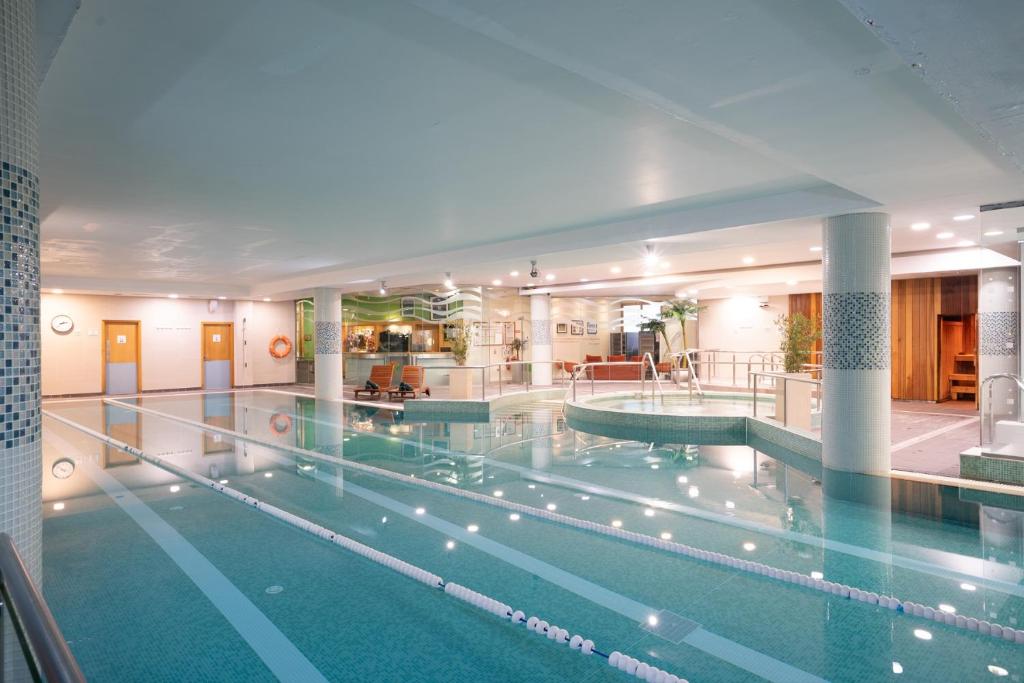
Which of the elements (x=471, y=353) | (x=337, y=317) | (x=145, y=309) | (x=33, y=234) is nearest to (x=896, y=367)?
(x=471, y=353)

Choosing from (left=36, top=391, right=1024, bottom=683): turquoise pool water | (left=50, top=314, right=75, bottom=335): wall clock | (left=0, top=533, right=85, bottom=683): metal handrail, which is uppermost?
(left=50, top=314, right=75, bottom=335): wall clock

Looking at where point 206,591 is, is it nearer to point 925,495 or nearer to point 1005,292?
point 925,495

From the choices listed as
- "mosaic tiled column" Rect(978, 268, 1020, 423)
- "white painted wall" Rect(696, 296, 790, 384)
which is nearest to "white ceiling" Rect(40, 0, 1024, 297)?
"mosaic tiled column" Rect(978, 268, 1020, 423)

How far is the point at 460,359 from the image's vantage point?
14.6 m

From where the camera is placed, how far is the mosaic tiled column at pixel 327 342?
14.5 metres

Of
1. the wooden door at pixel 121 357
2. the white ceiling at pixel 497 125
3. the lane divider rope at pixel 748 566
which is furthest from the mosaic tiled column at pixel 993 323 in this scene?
the wooden door at pixel 121 357

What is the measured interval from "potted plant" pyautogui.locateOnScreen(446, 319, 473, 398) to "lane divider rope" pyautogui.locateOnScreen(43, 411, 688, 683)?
6878 mm

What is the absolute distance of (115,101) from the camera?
384 cm

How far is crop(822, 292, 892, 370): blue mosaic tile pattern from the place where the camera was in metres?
6.15

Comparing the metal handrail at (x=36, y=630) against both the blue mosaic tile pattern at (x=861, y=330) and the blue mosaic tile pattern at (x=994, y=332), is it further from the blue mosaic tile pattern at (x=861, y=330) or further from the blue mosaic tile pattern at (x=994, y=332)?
the blue mosaic tile pattern at (x=994, y=332)

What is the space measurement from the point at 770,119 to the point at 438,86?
206 centimetres

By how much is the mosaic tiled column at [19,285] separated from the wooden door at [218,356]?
17.0 metres

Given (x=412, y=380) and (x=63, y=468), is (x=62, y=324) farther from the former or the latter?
(x=63, y=468)

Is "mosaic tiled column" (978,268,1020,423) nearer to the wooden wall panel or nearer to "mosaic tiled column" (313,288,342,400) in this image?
the wooden wall panel
